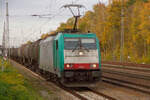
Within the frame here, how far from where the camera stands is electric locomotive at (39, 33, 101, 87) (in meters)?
14.4

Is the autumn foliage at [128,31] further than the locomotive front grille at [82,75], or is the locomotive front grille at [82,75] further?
the autumn foliage at [128,31]

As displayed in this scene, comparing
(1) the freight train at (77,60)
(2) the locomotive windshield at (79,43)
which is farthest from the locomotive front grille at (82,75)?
(2) the locomotive windshield at (79,43)

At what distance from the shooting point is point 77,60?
47.9ft

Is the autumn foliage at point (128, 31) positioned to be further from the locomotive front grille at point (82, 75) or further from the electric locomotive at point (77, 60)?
the locomotive front grille at point (82, 75)

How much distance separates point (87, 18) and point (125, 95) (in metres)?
81.9

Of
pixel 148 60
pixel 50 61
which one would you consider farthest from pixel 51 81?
pixel 148 60

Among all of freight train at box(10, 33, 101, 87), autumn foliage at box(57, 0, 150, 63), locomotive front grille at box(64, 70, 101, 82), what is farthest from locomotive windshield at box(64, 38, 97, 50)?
autumn foliage at box(57, 0, 150, 63)

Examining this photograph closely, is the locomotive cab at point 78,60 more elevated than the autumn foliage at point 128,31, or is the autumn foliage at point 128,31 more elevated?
the autumn foliage at point 128,31

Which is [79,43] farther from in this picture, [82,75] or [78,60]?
[82,75]

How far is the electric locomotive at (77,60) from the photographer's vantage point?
14414 millimetres

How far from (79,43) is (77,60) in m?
1.02

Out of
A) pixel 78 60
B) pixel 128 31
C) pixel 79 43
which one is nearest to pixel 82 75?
pixel 78 60

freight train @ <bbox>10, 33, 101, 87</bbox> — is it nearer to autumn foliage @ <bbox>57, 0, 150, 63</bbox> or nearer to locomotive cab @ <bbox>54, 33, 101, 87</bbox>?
locomotive cab @ <bbox>54, 33, 101, 87</bbox>

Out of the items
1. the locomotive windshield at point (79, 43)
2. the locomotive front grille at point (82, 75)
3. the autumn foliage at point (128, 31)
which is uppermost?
the autumn foliage at point (128, 31)
